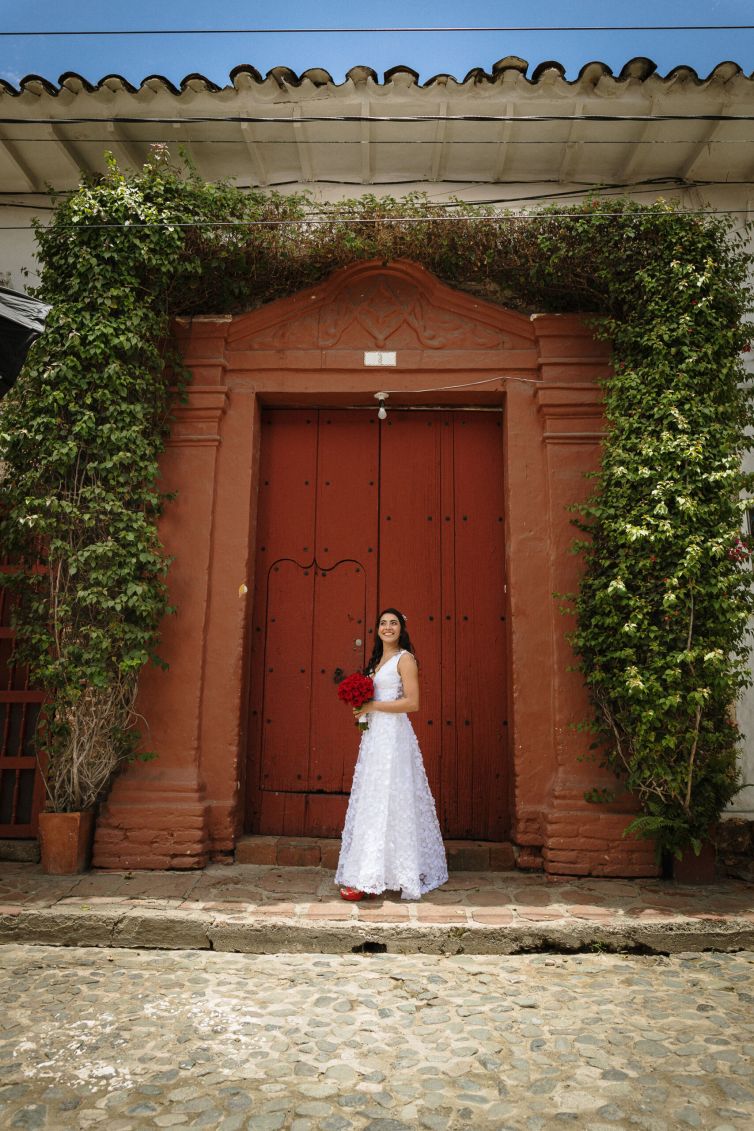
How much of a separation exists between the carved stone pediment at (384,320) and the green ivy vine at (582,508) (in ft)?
0.72

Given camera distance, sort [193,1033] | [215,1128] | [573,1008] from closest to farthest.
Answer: [215,1128] < [193,1033] < [573,1008]

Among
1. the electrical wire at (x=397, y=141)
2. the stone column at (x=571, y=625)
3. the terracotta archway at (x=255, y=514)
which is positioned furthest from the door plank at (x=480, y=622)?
the electrical wire at (x=397, y=141)

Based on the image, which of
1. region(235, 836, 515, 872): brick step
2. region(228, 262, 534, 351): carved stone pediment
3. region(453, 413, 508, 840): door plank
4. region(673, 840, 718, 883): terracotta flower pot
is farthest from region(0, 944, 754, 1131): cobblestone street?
region(228, 262, 534, 351): carved stone pediment

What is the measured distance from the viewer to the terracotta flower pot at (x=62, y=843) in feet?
15.2

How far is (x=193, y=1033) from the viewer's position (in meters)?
2.85

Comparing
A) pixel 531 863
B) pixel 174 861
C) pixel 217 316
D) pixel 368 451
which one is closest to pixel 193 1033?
pixel 174 861

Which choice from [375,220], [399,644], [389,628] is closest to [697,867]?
[399,644]

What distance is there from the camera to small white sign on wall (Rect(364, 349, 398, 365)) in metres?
5.51

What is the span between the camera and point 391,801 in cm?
451

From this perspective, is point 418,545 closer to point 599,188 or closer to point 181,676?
point 181,676

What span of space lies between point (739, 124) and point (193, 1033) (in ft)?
21.1

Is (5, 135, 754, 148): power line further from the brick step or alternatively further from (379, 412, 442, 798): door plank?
the brick step

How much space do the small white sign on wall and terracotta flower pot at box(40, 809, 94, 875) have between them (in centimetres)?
359

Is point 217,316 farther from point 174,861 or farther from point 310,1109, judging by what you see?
point 310,1109
